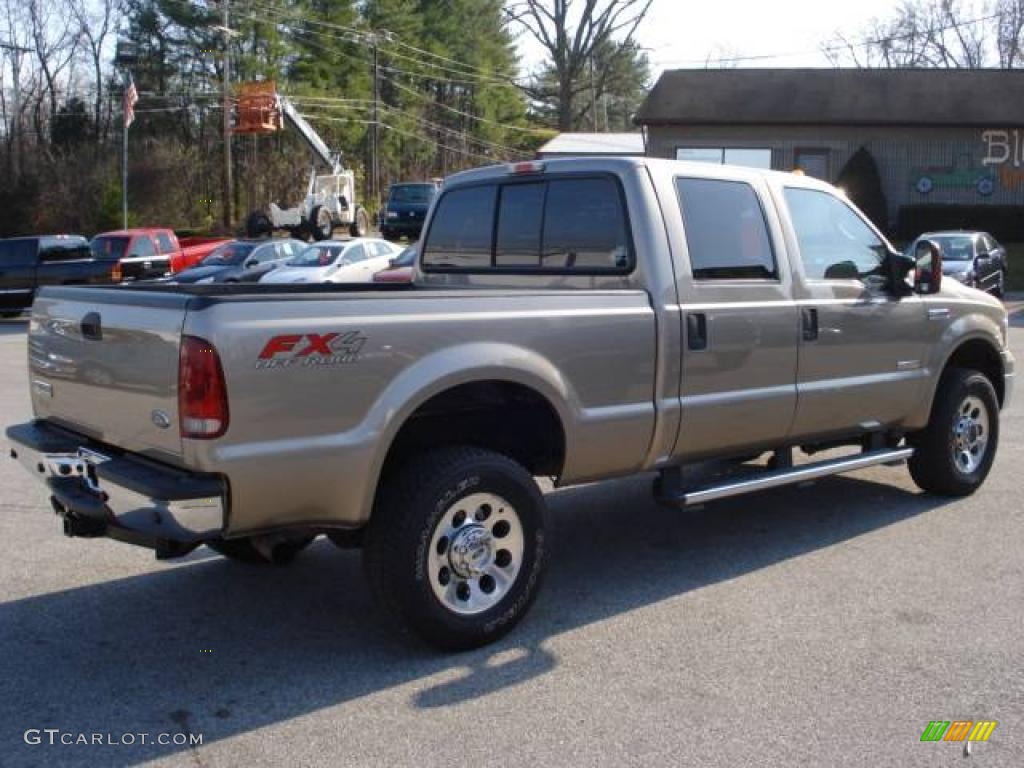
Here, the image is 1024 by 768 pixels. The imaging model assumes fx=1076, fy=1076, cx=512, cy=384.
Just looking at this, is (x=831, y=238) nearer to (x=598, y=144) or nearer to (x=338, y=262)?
(x=338, y=262)

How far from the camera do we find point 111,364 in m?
4.18

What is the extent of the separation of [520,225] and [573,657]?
2379 mm

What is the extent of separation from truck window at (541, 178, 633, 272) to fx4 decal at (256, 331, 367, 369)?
65.3 inches

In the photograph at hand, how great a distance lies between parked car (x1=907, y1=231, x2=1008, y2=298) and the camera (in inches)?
861

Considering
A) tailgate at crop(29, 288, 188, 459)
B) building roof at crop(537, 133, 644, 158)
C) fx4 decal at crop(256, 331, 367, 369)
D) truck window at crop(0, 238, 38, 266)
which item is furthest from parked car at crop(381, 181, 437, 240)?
fx4 decal at crop(256, 331, 367, 369)

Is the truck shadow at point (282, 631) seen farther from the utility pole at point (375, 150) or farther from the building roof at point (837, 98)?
the utility pole at point (375, 150)

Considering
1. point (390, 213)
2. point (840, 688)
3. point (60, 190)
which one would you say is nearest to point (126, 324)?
point (840, 688)

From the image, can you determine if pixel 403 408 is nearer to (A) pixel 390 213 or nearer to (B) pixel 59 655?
(B) pixel 59 655

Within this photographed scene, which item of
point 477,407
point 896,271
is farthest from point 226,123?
point 477,407

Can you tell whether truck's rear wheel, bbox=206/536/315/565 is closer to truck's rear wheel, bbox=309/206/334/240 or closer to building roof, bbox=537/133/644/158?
truck's rear wheel, bbox=309/206/334/240

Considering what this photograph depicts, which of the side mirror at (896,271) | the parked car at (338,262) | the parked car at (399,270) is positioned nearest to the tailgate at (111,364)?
the side mirror at (896,271)

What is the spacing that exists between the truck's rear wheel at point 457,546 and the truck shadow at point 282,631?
178 mm

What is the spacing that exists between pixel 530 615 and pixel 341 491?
133cm

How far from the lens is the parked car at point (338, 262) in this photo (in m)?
21.9
